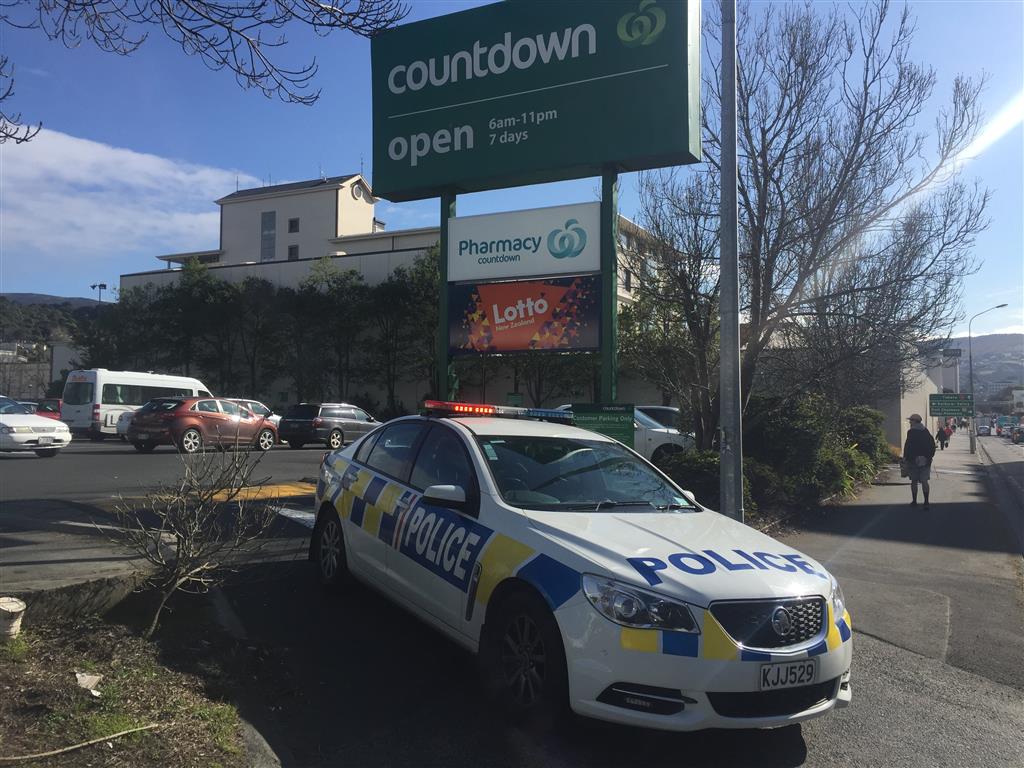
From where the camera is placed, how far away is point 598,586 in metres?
3.71

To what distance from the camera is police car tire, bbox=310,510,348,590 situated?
241 inches

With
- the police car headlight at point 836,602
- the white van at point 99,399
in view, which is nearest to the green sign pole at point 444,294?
the police car headlight at point 836,602

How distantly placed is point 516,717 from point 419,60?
33.6ft

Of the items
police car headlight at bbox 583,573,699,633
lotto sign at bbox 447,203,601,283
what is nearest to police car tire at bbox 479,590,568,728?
police car headlight at bbox 583,573,699,633

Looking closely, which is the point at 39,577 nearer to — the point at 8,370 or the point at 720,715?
the point at 720,715

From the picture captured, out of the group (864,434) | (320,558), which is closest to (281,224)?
(864,434)

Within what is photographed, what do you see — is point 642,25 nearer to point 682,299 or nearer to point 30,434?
point 682,299

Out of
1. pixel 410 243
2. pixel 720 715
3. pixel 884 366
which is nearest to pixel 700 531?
pixel 720 715

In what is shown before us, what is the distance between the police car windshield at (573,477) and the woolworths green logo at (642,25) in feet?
22.4

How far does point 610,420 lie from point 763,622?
5873mm

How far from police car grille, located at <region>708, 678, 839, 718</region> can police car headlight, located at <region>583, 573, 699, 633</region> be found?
1.15ft

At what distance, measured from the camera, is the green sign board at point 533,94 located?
1028 centimetres

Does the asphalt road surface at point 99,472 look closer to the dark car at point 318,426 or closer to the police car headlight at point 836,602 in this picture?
the dark car at point 318,426

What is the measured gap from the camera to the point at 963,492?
17.8 meters
